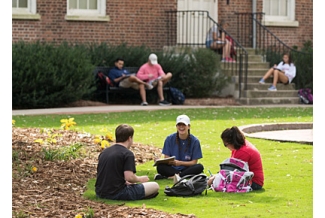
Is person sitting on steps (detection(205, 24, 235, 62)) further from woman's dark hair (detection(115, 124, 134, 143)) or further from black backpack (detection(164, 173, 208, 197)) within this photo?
woman's dark hair (detection(115, 124, 134, 143))

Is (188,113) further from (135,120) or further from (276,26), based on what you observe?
(276,26)

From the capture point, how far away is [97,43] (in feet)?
73.4

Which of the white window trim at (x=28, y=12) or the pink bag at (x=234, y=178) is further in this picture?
the white window trim at (x=28, y=12)

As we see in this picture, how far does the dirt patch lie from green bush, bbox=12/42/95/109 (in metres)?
6.49

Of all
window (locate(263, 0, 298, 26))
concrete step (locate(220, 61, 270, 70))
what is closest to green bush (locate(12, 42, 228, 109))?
concrete step (locate(220, 61, 270, 70))

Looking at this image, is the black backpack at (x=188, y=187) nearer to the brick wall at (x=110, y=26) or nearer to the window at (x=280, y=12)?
the brick wall at (x=110, y=26)

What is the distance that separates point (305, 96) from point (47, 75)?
7.78 metres

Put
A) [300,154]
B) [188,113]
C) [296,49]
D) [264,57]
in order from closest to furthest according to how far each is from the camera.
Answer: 1. [300,154]
2. [188,113]
3. [264,57]
4. [296,49]

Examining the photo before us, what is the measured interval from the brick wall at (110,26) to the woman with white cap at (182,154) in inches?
504

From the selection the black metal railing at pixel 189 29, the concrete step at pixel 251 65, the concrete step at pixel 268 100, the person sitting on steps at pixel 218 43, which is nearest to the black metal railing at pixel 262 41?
the concrete step at pixel 251 65

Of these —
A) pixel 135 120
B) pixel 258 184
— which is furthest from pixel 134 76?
pixel 258 184

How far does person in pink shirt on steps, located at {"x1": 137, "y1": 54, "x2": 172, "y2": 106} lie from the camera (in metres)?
20.4

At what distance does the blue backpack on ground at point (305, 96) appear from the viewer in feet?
71.8

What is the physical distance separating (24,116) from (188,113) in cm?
394
